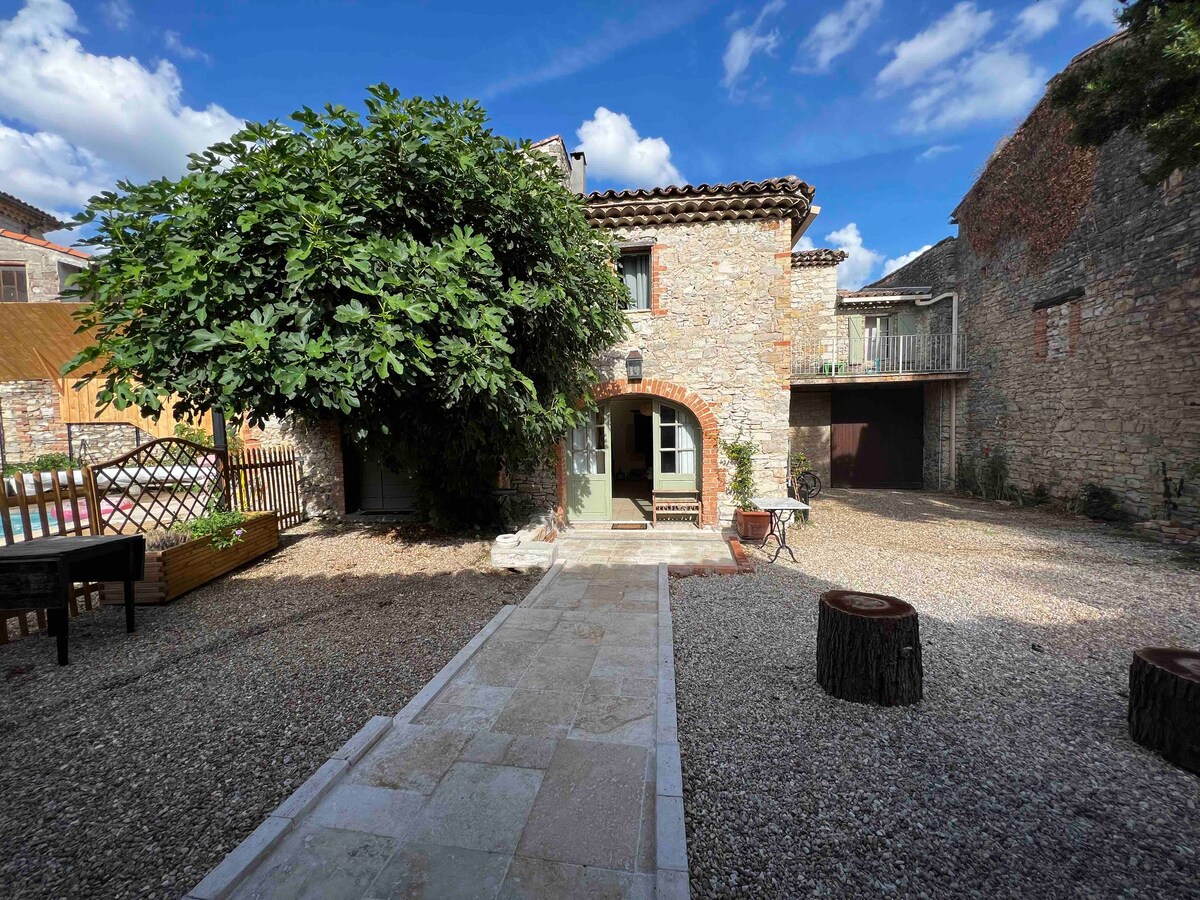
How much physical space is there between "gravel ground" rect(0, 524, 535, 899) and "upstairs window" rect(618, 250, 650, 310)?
5.13 metres

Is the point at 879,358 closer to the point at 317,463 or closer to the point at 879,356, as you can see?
the point at 879,356

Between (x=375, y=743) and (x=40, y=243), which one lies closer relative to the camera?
(x=375, y=743)

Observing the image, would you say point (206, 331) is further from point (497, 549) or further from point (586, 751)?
point (586, 751)

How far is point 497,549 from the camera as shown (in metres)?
6.17

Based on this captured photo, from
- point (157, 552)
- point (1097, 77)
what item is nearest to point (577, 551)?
point (157, 552)

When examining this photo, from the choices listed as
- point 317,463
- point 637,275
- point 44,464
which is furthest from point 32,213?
point 637,275

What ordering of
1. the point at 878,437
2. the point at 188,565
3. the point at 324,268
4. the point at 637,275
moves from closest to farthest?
1. the point at 324,268
2. the point at 188,565
3. the point at 637,275
4. the point at 878,437

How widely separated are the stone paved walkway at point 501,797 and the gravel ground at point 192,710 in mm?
292

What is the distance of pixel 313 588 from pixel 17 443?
14.4 meters

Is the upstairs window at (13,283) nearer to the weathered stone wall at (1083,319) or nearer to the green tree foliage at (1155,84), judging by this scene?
the green tree foliage at (1155,84)

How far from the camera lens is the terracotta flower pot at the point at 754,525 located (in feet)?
23.3

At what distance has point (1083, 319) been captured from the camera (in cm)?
893

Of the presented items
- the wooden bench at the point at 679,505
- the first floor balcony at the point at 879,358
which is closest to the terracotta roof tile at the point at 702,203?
the wooden bench at the point at 679,505

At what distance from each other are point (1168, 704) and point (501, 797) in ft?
11.5
